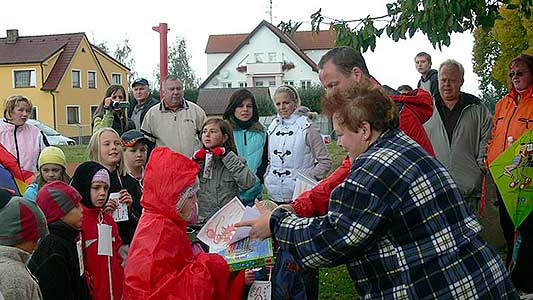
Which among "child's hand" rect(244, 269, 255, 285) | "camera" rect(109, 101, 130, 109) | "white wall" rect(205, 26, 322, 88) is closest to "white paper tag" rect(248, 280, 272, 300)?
"child's hand" rect(244, 269, 255, 285)

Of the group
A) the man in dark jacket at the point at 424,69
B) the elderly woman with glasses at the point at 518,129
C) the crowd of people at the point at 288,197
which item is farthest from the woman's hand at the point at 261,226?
the man in dark jacket at the point at 424,69

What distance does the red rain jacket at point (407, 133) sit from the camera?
12.8ft

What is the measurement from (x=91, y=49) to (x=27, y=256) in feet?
161

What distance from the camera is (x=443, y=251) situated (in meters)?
2.79

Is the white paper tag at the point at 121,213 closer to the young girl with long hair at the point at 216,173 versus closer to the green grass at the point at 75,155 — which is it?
the young girl with long hair at the point at 216,173

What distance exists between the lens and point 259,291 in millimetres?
4215

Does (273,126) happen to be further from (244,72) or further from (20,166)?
(244,72)

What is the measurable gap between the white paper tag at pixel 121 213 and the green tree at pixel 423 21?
257 cm

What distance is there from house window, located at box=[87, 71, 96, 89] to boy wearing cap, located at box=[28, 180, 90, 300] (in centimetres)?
4765

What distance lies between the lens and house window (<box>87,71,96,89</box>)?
50.1 metres

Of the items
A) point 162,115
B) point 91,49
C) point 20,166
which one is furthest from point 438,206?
point 91,49

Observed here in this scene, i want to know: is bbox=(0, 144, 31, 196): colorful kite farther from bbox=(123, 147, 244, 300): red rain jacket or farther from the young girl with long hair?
bbox=(123, 147, 244, 300): red rain jacket

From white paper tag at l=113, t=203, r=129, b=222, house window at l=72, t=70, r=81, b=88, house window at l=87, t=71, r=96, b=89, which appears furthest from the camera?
house window at l=87, t=71, r=96, b=89

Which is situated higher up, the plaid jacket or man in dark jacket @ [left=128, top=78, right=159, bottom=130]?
man in dark jacket @ [left=128, top=78, right=159, bottom=130]
